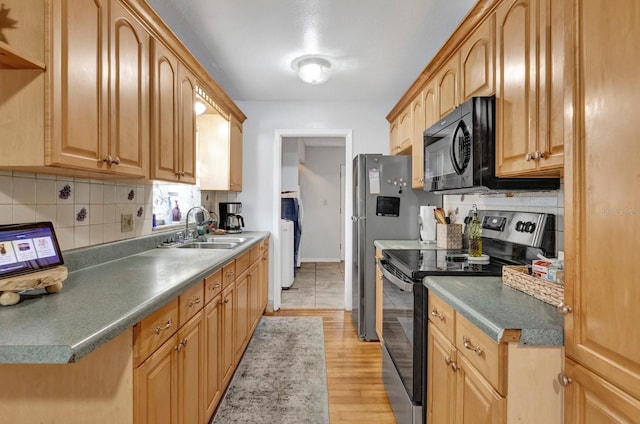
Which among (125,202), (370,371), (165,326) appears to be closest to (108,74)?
(125,202)

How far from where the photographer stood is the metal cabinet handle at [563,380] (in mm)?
820

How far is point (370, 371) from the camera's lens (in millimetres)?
2430

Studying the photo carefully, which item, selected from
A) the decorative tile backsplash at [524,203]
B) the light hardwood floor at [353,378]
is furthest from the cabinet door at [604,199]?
the light hardwood floor at [353,378]

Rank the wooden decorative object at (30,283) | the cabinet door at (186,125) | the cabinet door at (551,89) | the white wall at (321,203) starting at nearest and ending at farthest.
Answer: the wooden decorative object at (30,283) → the cabinet door at (551,89) → the cabinet door at (186,125) → the white wall at (321,203)

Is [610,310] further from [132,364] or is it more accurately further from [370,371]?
[370,371]

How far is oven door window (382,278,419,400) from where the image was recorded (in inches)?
63.0

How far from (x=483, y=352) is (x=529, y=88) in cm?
99

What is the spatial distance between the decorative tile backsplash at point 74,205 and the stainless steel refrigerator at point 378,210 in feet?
5.64

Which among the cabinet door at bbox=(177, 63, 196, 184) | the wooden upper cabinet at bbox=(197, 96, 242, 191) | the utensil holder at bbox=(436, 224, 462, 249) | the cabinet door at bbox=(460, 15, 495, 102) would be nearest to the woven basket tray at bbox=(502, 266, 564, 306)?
the cabinet door at bbox=(460, 15, 495, 102)

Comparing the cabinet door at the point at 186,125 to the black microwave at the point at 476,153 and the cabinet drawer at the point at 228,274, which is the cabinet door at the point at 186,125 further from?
the black microwave at the point at 476,153

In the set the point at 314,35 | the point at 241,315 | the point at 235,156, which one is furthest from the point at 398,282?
the point at 235,156

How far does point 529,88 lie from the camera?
1.29 m

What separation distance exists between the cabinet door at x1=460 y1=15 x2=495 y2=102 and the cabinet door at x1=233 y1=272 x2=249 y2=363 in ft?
6.04

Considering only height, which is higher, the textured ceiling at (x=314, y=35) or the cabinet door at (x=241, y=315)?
the textured ceiling at (x=314, y=35)
